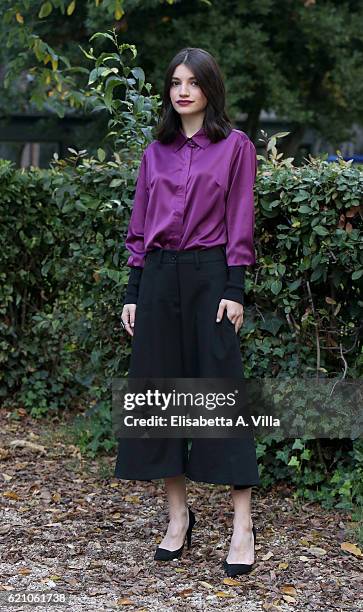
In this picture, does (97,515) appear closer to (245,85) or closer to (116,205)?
(116,205)

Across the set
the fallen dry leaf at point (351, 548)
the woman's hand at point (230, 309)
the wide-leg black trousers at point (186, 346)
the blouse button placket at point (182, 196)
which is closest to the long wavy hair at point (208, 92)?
the blouse button placket at point (182, 196)

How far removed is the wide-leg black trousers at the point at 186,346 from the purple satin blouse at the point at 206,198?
0.22 ft

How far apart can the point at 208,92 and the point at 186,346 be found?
988 millimetres

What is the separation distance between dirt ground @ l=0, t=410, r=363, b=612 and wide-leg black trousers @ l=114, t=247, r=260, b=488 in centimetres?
41

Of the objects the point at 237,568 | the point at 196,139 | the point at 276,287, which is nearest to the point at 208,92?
the point at 196,139

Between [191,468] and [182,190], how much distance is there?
3.60 feet

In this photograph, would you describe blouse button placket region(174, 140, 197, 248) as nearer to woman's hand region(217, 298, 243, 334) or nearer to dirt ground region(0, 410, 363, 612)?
woman's hand region(217, 298, 243, 334)

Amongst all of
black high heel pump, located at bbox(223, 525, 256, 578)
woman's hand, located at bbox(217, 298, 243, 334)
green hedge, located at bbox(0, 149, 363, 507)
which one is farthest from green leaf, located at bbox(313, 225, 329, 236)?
black high heel pump, located at bbox(223, 525, 256, 578)

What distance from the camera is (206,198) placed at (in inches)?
141

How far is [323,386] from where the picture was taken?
4.53 metres

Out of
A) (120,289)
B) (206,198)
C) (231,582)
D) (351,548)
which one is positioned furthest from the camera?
(120,289)

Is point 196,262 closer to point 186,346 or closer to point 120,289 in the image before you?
point 186,346

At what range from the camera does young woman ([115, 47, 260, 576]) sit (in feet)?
11.9

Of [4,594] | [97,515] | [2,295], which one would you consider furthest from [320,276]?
[2,295]
